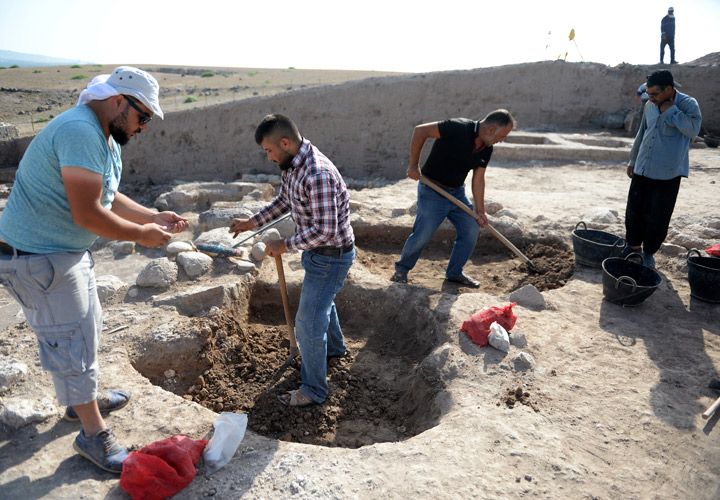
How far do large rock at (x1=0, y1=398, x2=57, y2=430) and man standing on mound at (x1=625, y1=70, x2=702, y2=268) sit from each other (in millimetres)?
4967

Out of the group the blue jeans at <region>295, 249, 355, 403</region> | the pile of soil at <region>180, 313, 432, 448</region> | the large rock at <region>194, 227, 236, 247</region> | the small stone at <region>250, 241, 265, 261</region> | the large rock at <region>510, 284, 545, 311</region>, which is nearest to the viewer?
the blue jeans at <region>295, 249, 355, 403</region>

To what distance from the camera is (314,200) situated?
3090 mm

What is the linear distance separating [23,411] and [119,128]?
5.57 ft

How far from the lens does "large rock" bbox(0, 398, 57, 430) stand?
2.88 meters

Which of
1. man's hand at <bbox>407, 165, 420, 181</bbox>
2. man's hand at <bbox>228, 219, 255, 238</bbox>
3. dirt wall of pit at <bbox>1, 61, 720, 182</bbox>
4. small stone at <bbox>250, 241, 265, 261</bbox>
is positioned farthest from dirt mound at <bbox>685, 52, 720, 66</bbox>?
man's hand at <bbox>228, 219, 255, 238</bbox>

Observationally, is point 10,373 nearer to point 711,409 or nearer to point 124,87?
point 124,87

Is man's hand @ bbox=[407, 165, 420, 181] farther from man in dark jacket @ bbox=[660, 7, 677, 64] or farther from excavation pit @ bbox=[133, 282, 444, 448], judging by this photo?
man in dark jacket @ bbox=[660, 7, 677, 64]

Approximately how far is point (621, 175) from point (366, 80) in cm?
513

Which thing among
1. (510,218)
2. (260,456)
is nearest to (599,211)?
(510,218)

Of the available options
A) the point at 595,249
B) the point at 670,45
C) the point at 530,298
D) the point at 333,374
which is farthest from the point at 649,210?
the point at 670,45

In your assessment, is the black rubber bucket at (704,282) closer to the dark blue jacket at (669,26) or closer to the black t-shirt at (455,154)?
the black t-shirt at (455,154)

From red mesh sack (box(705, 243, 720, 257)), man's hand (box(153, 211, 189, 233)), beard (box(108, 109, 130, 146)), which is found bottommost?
red mesh sack (box(705, 243, 720, 257))

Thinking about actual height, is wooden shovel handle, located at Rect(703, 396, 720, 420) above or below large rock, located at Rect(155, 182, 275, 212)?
below

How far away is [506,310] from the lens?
3.99 m
